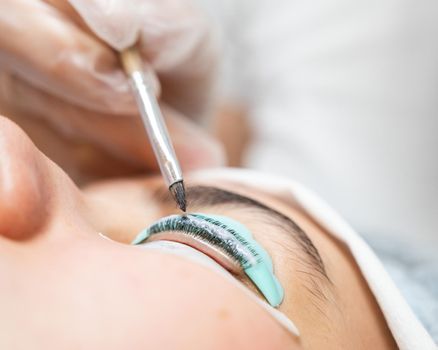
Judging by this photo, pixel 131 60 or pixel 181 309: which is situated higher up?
pixel 131 60

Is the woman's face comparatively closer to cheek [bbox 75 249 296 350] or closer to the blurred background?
cheek [bbox 75 249 296 350]

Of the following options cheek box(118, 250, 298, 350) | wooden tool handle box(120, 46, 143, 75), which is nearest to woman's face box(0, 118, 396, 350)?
cheek box(118, 250, 298, 350)

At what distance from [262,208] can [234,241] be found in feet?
0.40

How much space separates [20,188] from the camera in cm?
61

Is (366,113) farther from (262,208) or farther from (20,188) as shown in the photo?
(20,188)

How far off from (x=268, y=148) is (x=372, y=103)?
252 millimetres

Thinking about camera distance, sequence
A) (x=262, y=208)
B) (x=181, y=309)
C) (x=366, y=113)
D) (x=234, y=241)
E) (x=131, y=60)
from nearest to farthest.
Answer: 1. (x=181, y=309)
2. (x=234, y=241)
3. (x=262, y=208)
4. (x=131, y=60)
5. (x=366, y=113)

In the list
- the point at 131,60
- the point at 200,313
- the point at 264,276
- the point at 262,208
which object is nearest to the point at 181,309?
the point at 200,313

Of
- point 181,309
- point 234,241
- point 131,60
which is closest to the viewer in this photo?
point 181,309

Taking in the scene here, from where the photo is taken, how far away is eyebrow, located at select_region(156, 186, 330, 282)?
71 cm

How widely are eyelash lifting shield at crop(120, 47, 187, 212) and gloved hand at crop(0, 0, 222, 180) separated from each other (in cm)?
3

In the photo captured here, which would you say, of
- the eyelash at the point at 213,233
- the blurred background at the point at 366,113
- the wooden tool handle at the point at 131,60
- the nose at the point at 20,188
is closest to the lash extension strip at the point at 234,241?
the eyelash at the point at 213,233

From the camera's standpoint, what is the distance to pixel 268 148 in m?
1.39

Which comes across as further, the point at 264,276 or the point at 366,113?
the point at 366,113
